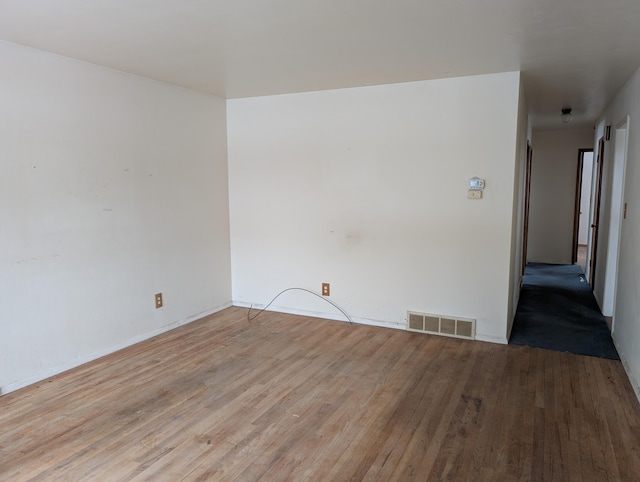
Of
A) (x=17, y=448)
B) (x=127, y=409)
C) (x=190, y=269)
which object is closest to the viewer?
(x=17, y=448)

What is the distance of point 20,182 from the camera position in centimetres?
286

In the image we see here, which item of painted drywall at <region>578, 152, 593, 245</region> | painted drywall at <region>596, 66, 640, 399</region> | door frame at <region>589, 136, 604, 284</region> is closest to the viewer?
painted drywall at <region>596, 66, 640, 399</region>

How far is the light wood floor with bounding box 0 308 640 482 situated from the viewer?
2.10 metres

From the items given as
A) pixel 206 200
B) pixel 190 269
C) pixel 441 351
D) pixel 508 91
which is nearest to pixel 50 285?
pixel 190 269

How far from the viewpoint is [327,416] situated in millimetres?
2561

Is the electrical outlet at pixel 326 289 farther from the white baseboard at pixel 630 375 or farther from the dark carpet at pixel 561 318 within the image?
the white baseboard at pixel 630 375

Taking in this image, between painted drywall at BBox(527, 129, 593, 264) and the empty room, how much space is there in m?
2.30

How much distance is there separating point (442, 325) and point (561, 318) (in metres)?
1.44

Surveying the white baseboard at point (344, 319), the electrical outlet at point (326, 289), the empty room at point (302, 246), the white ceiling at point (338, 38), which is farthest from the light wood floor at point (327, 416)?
the white ceiling at point (338, 38)

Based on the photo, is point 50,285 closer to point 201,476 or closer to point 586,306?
point 201,476

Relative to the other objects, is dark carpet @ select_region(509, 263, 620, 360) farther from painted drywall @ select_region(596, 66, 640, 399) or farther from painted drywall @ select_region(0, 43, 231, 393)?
painted drywall @ select_region(0, 43, 231, 393)

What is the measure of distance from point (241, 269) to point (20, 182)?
2.39 meters

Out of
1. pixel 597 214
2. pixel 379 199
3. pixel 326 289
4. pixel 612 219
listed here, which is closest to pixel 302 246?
pixel 326 289

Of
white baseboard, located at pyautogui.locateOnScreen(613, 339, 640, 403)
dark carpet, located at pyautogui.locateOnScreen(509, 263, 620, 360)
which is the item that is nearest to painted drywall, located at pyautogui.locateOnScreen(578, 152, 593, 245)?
dark carpet, located at pyautogui.locateOnScreen(509, 263, 620, 360)
